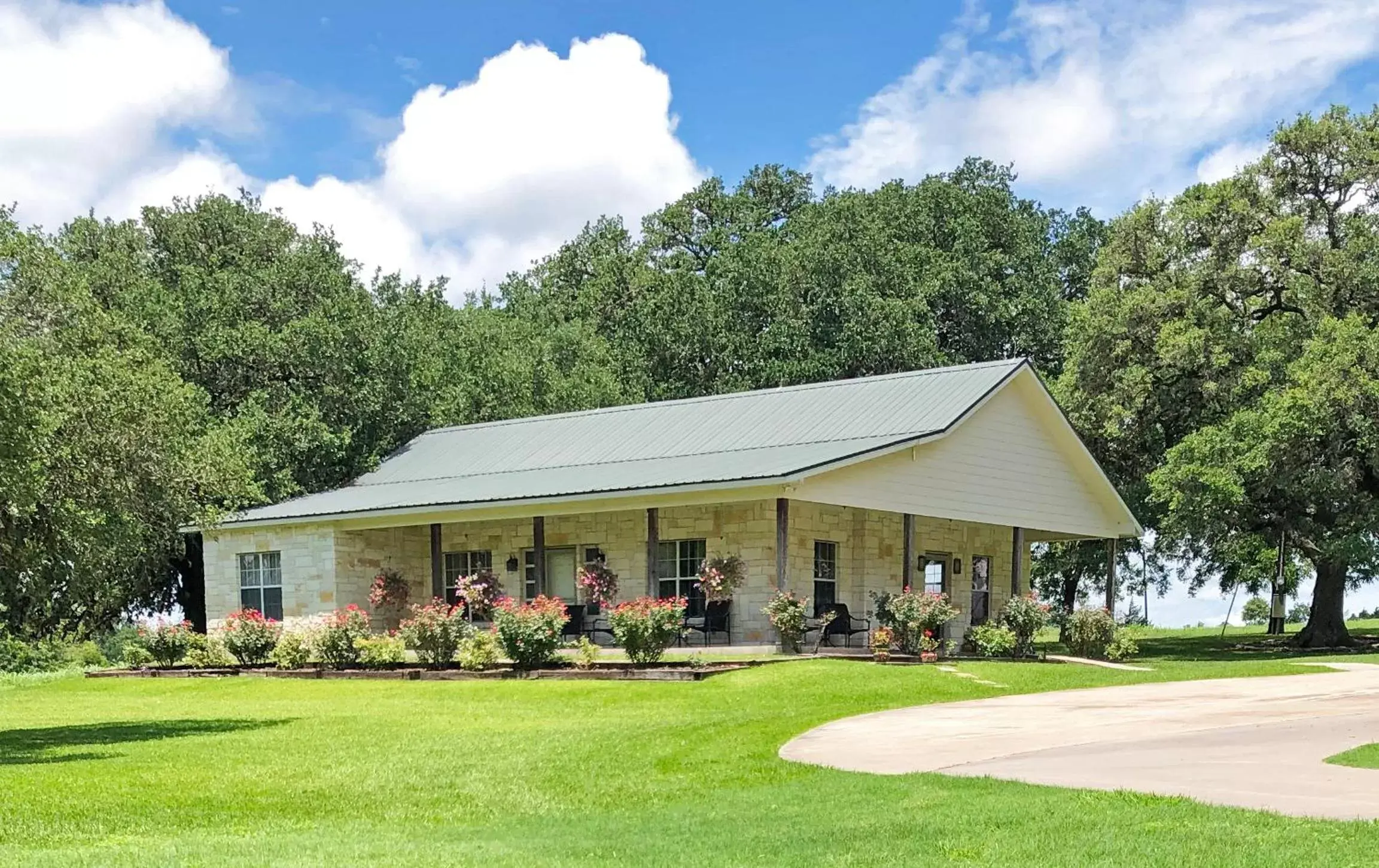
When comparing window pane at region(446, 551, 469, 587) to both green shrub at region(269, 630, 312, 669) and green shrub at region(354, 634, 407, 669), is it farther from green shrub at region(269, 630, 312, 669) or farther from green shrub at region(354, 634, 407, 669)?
green shrub at region(354, 634, 407, 669)

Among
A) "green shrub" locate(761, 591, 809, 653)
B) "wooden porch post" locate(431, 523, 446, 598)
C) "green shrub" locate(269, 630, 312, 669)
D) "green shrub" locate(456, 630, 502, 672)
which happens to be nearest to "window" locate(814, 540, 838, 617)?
"green shrub" locate(761, 591, 809, 653)

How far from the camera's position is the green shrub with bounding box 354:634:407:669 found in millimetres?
26562

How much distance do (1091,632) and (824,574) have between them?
A: 4.95 m

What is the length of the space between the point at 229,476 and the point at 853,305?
77.8ft

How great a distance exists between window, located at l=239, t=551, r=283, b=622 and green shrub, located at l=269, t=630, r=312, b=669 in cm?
436

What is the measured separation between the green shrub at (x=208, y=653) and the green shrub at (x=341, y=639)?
9.70 ft

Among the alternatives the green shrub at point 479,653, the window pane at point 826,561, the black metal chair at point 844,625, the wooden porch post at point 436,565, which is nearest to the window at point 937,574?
the black metal chair at point 844,625

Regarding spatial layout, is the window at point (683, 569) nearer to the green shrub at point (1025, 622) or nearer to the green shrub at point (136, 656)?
the green shrub at point (1025, 622)

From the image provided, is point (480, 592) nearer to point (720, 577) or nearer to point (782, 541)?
point (720, 577)

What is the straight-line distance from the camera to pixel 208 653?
29328 millimetres

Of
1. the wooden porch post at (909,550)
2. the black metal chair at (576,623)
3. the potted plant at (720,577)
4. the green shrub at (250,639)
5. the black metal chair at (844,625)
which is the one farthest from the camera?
the black metal chair at (576,623)

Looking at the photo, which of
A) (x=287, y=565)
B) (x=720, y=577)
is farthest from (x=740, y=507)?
(x=287, y=565)

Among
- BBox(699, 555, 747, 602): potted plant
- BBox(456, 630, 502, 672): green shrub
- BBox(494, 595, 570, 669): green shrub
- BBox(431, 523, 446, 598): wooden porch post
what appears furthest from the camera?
BBox(431, 523, 446, 598): wooden porch post

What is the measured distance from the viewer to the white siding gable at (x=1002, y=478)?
26.4 metres
